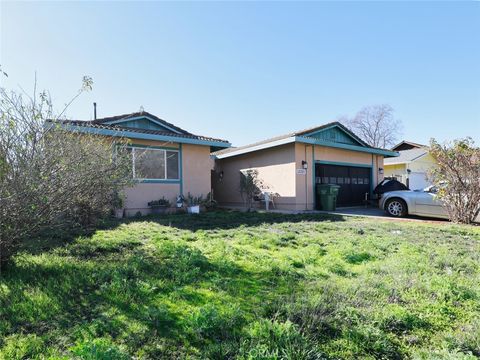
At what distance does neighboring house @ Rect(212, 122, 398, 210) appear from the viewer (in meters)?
11.4

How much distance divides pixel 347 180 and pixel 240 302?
39.5ft

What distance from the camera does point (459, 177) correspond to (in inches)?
305

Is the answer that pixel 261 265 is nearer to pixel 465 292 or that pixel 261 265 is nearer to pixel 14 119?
pixel 465 292

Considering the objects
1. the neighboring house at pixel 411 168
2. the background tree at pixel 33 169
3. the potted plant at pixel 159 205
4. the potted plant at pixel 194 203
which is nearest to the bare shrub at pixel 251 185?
the potted plant at pixel 194 203

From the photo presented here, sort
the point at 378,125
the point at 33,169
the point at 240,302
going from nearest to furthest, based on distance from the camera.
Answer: the point at 240,302 < the point at 33,169 < the point at 378,125

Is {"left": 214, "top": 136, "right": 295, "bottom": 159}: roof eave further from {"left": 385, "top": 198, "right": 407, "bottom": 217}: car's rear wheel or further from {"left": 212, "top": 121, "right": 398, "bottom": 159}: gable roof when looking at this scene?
{"left": 385, "top": 198, "right": 407, "bottom": 217}: car's rear wheel

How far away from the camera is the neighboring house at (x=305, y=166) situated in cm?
1136

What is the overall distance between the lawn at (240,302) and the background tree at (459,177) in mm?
3960

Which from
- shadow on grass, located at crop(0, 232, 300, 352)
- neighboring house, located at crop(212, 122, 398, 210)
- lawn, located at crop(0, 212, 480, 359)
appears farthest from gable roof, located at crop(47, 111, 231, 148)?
shadow on grass, located at crop(0, 232, 300, 352)

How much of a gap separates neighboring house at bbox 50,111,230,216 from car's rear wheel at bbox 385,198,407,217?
22.3 feet

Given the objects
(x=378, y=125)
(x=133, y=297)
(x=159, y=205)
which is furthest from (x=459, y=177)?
(x=378, y=125)

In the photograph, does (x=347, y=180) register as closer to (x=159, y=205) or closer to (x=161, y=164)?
(x=161, y=164)

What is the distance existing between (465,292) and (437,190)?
22.8ft

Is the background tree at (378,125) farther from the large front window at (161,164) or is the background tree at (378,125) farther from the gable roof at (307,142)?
the large front window at (161,164)
